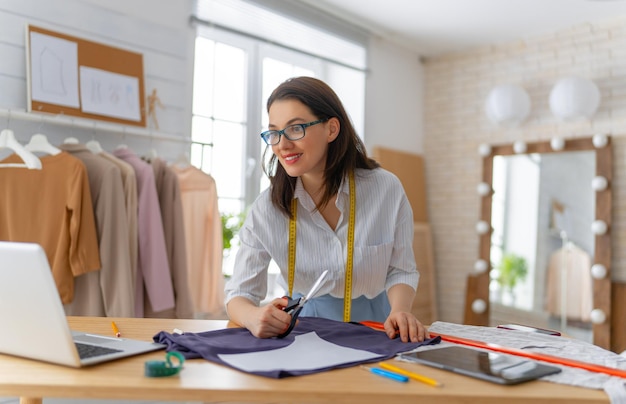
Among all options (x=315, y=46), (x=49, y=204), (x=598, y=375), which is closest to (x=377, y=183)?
(x=598, y=375)

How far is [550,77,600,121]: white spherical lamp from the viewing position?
14.0 ft

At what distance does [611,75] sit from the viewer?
4398mm

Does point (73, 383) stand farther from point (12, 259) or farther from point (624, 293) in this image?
point (624, 293)

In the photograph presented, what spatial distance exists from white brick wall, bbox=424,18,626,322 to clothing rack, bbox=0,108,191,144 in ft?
9.14

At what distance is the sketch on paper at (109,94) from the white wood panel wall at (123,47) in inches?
4.0

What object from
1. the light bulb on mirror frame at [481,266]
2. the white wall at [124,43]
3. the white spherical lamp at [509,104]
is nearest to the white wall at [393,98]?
the white spherical lamp at [509,104]

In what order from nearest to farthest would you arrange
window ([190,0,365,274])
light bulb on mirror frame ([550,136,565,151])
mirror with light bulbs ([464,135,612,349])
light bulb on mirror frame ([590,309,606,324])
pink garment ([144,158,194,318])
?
→ pink garment ([144,158,194,318]), window ([190,0,365,274]), light bulb on mirror frame ([590,309,606,324]), mirror with light bulbs ([464,135,612,349]), light bulb on mirror frame ([550,136,565,151])

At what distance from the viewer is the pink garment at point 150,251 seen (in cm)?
286

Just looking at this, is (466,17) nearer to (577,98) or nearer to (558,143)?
(577,98)

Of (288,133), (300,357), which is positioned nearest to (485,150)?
(288,133)

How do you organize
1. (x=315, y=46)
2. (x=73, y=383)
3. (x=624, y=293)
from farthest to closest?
(x=315, y=46) < (x=624, y=293) < (x=73, y=383)

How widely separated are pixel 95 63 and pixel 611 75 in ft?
11.8

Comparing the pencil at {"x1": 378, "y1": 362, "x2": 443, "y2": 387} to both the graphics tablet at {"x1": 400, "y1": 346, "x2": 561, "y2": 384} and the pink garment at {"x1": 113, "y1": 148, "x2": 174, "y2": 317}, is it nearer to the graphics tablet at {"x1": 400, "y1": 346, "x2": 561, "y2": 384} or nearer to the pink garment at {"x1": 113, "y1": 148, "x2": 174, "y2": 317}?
the graphics tablet at {"x1": 400, "y1": 346, "x2": 561, "y2": 384}

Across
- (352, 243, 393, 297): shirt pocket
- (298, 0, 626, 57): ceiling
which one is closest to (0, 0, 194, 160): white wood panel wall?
(298, 0, 626, 57): ceiling
